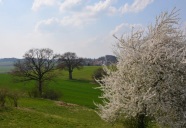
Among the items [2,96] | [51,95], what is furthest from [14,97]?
[51,95]

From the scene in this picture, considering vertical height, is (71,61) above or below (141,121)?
above

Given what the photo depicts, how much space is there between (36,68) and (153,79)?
55.2m

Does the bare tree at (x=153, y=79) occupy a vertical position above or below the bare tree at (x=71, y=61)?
below

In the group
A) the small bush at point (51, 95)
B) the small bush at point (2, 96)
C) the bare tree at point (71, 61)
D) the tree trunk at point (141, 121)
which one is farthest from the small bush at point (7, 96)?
the bare tree at point (71, 61)

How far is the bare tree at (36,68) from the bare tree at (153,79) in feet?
165

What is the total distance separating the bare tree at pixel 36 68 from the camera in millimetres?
69000

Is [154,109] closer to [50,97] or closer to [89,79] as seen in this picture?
[50,97]

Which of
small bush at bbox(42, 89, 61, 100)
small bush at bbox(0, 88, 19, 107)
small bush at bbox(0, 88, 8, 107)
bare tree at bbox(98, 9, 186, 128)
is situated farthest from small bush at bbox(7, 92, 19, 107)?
small bush at bbox(42, 89, 61, 100)

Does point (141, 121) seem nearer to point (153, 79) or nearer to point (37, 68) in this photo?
point (153, 79)

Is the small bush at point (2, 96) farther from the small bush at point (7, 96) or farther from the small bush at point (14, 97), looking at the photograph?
the small bush at point (14, 97)

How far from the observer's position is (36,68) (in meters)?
70.6

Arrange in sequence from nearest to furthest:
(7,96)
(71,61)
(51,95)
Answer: (7,96) → (51,95) → (71,61)

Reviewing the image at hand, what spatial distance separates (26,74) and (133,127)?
170ft

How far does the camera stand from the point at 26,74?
A: 69.6m
